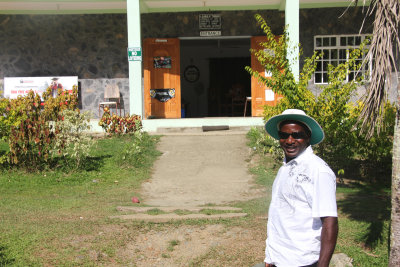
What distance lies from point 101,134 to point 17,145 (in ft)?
12.7

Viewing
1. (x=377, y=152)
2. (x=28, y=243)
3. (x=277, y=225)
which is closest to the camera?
(x=277, y=225)

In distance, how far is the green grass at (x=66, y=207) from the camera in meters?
4.62

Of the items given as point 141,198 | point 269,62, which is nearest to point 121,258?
point 141,198

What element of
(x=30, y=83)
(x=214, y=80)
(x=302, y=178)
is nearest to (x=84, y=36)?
(x=30, y=83)

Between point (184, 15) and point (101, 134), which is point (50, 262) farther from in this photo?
point (184, 15)

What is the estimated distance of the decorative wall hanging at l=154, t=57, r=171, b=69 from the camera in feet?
45.9

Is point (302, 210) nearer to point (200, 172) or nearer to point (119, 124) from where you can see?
point (200, 172)

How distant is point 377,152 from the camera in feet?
25.5

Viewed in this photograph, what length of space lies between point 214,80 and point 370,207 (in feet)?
45.2

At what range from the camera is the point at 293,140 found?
262 cm

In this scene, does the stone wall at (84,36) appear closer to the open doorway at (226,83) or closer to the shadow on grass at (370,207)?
the open doorway at (226,83)

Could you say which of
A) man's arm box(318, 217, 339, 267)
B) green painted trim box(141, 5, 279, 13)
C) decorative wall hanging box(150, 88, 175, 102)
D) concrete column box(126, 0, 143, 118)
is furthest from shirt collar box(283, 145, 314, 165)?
decorative wall hanging box(150, 88, 175, 102)

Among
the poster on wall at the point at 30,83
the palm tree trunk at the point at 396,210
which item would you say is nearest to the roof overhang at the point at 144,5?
the poster on wall at the point at 30,83

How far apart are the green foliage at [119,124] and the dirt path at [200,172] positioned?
32.0 inches
